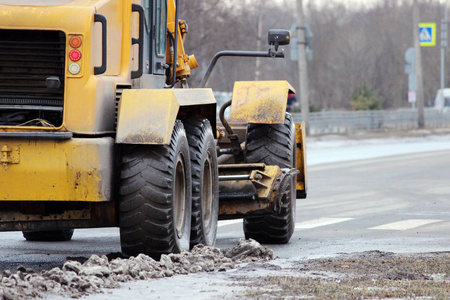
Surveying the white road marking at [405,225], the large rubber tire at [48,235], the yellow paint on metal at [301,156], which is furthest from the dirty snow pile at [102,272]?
the white road marking at [405,225]

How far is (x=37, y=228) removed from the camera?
25.0 ft

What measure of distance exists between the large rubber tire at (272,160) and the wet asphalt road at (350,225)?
0.72ft

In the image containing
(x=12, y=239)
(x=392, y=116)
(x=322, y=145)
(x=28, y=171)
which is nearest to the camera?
(x=28, y=171)

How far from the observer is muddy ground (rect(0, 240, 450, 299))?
6.26 meters

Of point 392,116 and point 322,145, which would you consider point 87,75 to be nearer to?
point 322,145

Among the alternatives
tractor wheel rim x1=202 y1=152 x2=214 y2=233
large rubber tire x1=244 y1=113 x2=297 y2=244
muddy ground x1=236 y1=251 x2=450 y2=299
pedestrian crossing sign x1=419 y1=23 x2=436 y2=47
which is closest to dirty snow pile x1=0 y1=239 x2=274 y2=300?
muddy ground x1=236 y1=251 x2=450 y2=299

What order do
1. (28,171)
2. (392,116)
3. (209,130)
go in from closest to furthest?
(28,171) < (209,130) < (392,116)

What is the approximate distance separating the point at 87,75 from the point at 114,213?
1.06 meters

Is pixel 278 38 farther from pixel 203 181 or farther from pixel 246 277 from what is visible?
pixel 246 277

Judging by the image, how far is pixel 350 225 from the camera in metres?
12.5

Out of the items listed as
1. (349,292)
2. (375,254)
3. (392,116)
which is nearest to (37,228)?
(349,292)

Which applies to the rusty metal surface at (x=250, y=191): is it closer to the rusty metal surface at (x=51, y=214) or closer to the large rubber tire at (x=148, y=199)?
the large rubber tire at (x=148, y=199)

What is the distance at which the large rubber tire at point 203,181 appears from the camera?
8414mm

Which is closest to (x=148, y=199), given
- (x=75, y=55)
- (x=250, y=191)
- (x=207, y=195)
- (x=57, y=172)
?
(x=57, y=172)
